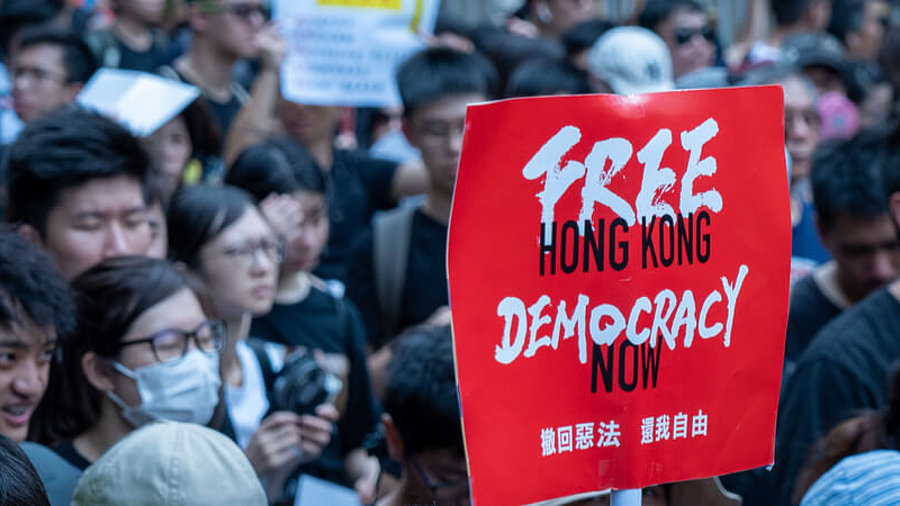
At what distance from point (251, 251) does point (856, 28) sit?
23.7 ft

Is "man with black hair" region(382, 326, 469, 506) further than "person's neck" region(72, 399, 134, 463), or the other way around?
"person's neck" region(72, 399, 134, 463)

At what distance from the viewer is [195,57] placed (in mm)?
5613

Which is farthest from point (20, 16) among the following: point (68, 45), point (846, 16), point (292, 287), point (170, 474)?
point (846, 16)

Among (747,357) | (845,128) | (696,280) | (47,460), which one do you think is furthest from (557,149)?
(845,128)

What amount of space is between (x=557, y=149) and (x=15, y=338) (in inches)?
54.2

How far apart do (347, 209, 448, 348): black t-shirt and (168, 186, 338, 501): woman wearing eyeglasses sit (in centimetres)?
46

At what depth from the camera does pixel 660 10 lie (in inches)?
287

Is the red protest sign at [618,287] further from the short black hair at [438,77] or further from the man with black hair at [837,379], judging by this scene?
the short black hair at [438,77]

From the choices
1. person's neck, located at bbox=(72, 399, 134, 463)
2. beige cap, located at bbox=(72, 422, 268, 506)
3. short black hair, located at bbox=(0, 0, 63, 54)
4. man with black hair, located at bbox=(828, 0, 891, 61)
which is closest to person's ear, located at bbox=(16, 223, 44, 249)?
person's neck, located at bbox=(72, 399, 134, 463)

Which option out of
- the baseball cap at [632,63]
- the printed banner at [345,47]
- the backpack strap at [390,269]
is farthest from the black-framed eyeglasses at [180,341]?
the baseball cap at [632,63]

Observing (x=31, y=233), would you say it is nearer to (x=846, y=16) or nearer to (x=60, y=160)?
(x=60, y=160)

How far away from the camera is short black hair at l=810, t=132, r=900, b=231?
3.81m

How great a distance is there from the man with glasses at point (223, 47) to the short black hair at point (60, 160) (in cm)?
189

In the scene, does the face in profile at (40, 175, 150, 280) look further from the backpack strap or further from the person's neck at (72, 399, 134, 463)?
the backpack strap
